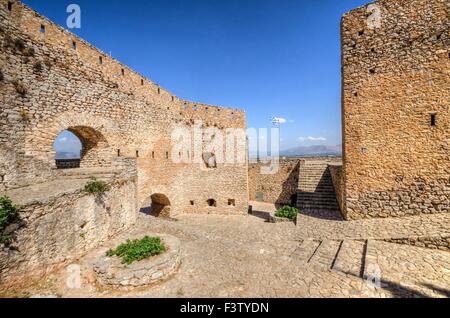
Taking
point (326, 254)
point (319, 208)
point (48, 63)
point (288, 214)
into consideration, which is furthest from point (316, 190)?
point (48, 63)

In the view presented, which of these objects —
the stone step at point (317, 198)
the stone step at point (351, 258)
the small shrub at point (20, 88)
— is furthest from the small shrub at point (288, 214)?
the small shrub at point (20, 88)

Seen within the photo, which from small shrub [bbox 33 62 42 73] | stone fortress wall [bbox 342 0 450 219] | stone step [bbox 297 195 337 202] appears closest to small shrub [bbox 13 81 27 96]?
small shrub [bbox 33 62 42 73]

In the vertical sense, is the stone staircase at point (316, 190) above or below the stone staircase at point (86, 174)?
below

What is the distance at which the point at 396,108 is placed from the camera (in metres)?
8.48

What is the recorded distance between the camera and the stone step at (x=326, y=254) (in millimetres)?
6255

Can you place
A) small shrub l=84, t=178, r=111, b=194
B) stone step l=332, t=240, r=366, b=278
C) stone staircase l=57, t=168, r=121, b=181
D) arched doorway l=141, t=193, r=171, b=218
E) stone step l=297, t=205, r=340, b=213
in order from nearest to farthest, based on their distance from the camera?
stone step l=332, t=240, r=366, b=278 < small shrub l=84, t=178, r=111, b=194 < stone staircase l=57, t=168, r=121, b=181 < stone step l=297, t=205, r=340, b=213 < arched doorway l=141, t=193, r=171, b=218

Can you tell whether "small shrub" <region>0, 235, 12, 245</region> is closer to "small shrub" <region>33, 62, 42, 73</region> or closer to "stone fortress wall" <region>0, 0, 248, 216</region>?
"stone fortress wall" <region>0, 0, 248, 216</region>

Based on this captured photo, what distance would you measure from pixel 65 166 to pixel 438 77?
1674 centimetres

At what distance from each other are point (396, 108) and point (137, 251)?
1099 cm

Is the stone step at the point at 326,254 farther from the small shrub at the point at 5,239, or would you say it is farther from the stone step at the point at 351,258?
the small shrub at the point at 5,239

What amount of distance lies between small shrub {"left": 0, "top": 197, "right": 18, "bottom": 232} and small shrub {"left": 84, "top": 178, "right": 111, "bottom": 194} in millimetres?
1937

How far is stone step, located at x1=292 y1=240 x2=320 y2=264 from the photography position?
689 cm
